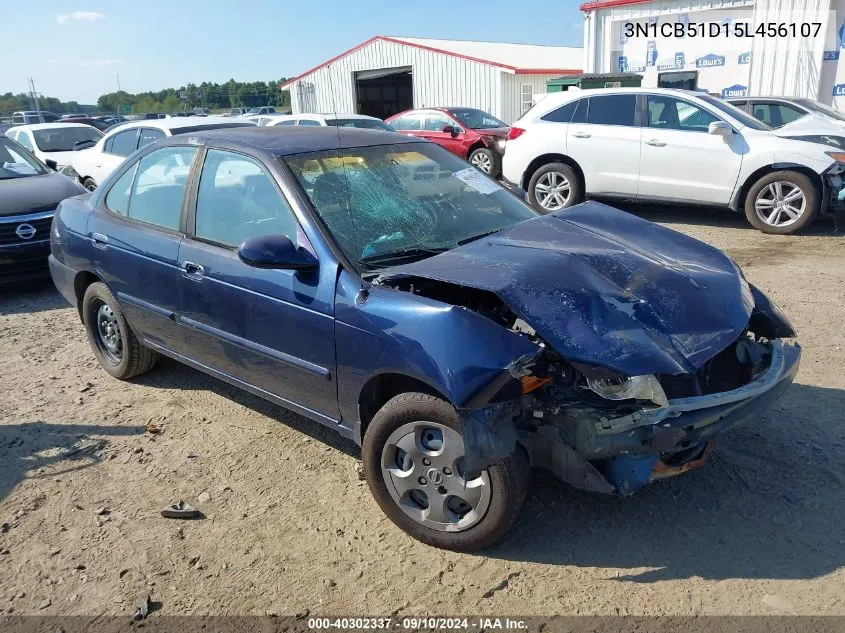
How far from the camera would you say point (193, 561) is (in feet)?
9.93

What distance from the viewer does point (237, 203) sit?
12.3 ft

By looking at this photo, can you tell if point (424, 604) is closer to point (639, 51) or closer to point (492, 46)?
point (639, 51)

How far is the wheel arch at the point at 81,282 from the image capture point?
4.90 m

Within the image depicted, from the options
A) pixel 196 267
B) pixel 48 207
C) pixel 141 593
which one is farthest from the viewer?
pixel 48 207

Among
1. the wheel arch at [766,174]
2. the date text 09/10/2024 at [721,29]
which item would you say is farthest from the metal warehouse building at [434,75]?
the wheel arch at [766,174]

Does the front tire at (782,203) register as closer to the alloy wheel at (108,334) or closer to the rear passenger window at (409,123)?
the alloy wheel at (108,334)

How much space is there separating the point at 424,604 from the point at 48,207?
655cm

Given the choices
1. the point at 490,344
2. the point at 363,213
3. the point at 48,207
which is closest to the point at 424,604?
the point at 490,344

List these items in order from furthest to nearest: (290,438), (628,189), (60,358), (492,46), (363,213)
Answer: (492,46)
(628,189)
(60,358)
(290,438)
(363,213)

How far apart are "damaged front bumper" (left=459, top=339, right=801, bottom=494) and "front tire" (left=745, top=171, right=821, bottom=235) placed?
20.9ft

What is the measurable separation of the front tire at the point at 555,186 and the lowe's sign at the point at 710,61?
10.5m

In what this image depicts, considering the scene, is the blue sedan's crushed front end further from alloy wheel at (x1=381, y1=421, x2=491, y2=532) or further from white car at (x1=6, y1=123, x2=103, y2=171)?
white car at (x1=6, y1=123, x2=103, y2=171)

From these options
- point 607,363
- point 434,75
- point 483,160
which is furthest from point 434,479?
point 434,75

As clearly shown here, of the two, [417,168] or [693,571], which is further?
[417,168]
